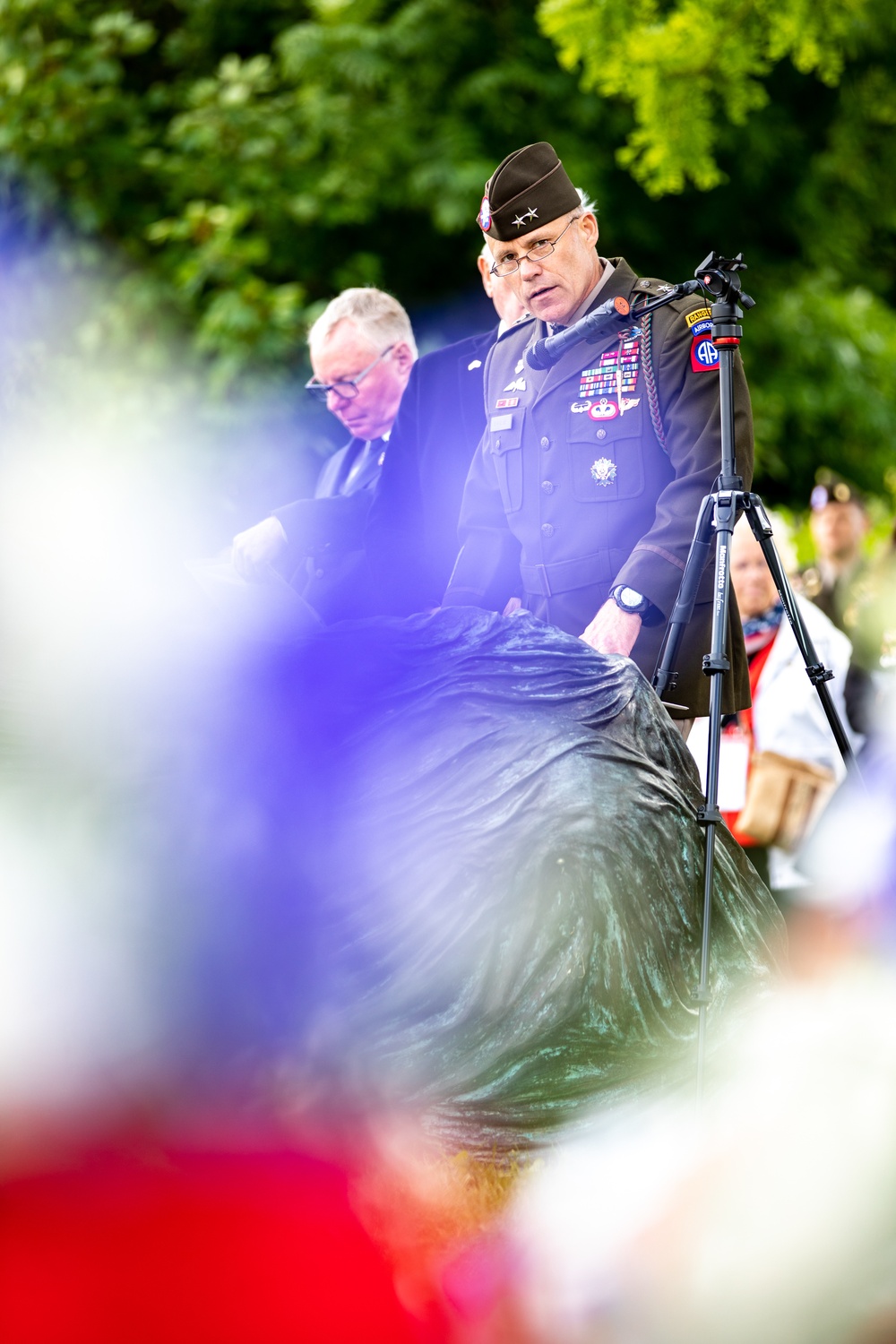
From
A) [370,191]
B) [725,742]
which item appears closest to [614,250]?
[370,191]

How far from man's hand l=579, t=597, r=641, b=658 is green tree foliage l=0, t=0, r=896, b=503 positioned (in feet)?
12.0

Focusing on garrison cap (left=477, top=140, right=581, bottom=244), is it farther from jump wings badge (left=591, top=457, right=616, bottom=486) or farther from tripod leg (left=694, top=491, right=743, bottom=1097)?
tripod leg (left=694, top=491, right=743, bottom=1097)

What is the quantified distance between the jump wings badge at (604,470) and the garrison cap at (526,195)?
361 millimetres

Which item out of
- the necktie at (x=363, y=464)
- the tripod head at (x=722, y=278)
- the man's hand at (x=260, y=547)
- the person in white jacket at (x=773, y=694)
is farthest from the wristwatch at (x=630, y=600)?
the person in white jacket at (x=773, y=694)

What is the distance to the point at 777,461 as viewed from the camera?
6441 mm

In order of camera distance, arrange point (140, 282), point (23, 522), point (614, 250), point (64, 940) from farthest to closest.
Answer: point (140, 282) < point (614, 250) < point (23, 522) < point (64, 940)

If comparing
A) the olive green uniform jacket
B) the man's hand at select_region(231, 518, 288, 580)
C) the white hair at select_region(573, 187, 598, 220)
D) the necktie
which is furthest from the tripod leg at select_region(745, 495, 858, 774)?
the necktie

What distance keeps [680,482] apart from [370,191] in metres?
4.32

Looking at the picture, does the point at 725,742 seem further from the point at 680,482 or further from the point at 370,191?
the point at 370,191

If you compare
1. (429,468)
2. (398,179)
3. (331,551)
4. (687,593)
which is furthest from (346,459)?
(398,179)

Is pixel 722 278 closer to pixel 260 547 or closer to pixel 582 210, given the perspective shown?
pixel 582 210

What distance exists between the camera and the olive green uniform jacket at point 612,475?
2.31 meters

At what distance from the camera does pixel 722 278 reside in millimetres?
2199

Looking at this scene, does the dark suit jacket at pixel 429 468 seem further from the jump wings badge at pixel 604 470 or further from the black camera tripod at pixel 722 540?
the black camera tripod at pixel 722 540
